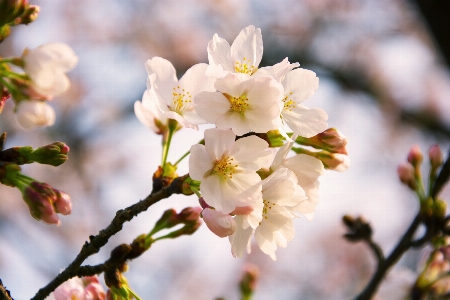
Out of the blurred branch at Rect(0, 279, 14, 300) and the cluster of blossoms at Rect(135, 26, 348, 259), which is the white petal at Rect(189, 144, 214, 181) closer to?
the cluster of blossoms at Rect(135, 26, 348, 259)

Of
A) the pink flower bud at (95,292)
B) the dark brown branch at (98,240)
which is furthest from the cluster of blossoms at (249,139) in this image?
the pink flower bud at (95,292)

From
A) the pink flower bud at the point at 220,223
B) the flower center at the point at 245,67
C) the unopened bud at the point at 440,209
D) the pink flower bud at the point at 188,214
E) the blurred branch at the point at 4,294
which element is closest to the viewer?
the blurred branch at the point at 4,294

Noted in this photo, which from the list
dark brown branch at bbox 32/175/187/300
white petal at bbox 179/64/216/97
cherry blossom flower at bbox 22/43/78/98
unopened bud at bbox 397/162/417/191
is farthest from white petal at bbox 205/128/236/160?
unopened bud at bbox 397/162/417/191

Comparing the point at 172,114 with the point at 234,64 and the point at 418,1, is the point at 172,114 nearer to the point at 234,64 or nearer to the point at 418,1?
the point at 234,64

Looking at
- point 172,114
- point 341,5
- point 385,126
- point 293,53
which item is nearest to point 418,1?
point 172,114

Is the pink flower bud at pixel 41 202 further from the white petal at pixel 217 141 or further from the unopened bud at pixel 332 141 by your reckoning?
the unopened bud at pixel 332 141

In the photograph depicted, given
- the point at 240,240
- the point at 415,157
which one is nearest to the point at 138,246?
the point at 240,240

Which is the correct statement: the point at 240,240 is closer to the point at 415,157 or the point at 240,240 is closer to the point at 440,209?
the point at 440,209
